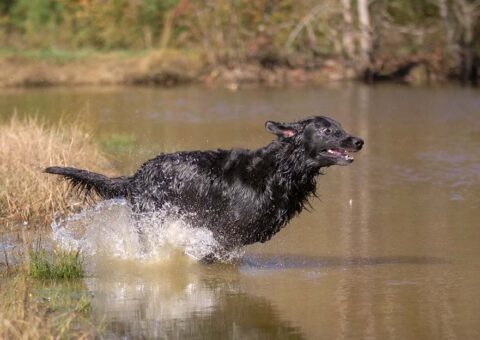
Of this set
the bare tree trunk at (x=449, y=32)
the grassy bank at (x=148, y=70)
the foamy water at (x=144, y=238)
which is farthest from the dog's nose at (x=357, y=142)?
the bare tree trunk at (x=449, y=32)

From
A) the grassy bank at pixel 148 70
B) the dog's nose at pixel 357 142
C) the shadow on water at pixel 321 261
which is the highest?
the grassy bank at pixel 148 70

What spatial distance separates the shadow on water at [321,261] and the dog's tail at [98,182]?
1315 mm

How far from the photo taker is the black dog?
906 centimetres

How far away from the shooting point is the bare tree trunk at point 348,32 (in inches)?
1196

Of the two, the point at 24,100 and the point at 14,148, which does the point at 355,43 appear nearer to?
the point at 24,100

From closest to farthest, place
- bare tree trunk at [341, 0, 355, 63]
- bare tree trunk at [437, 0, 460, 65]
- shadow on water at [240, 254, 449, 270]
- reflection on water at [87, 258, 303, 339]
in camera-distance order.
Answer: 1. reflection on water at [87, 258, 303, 339]
2. shadow on water at [240, 254, 449, 270]
3. bare tree trunk at [437, 0, 460, 65]
4. bare tree trunk at [341, 0, 355, 63]

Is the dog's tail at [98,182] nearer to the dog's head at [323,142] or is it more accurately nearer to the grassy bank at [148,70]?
the dog's head at [323,142]

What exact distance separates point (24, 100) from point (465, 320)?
18.3 m

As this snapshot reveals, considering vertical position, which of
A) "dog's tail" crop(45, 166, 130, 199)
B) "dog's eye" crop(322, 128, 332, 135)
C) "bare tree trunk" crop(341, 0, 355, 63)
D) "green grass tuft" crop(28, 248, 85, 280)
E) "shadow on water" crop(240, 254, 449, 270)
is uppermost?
"bare tree trunk" crop(341, 0, 355, 63)

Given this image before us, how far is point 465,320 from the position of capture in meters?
7.54

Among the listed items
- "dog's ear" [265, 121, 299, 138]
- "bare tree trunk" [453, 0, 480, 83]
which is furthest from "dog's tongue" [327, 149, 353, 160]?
"bare tree trunk" [453, 0, 480, 83]

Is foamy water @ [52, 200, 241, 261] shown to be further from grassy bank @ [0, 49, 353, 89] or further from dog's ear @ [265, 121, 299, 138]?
grassy bank @ [0, 49, 353, 89]

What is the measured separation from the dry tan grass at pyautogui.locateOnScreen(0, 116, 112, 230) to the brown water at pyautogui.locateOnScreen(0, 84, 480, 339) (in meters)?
Answer: 1.68

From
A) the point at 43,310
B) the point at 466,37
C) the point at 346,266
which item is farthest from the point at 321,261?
the point at 466,37
